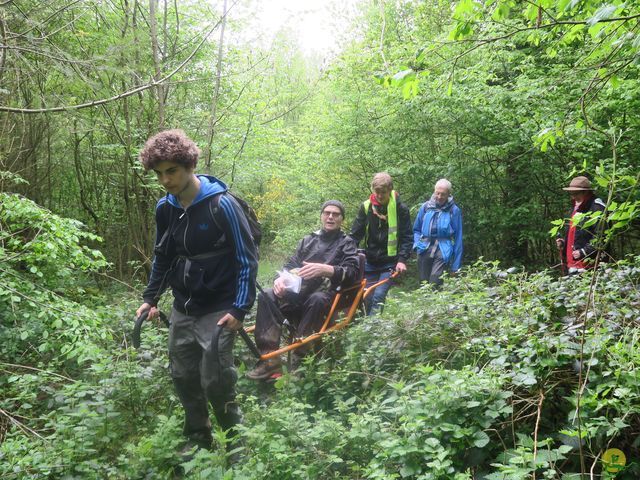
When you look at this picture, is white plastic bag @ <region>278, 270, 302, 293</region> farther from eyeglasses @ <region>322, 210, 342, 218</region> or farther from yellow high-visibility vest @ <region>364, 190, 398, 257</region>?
yellow high-visibility vest @ <region>364, 190, 398, 257</region>

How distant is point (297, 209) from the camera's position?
11945 millimetres

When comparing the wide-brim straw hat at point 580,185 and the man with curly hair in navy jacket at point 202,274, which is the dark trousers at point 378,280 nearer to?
the wide-brim straw hat at point 580,185

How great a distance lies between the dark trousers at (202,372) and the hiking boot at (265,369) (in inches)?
32.0

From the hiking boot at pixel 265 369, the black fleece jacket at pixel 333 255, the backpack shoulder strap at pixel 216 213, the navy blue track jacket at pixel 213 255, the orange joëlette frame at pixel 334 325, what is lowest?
the hiking boot at pixel 265 369

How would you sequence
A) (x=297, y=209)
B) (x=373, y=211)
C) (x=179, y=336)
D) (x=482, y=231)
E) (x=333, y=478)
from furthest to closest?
(x=297, y=209) → (x=482, y=231) → (x=373, y=211) → (x=179, y=336) → (x=333, y=478)

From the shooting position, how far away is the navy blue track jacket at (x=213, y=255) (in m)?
2.94

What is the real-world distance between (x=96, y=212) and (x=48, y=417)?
6.78 meters

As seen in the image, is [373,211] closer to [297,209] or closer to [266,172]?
→ [297,209]

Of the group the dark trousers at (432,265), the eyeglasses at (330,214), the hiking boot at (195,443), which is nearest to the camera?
the hiking boot at (195,443)

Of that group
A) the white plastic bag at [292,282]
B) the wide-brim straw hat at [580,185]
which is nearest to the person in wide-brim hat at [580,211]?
the wide-brim straw hat at [580,185]

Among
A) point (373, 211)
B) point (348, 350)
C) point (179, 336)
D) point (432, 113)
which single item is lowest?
point (348, 350)

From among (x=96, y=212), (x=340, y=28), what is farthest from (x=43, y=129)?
(x=340, y=28)

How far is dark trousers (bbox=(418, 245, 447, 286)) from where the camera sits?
5.80m

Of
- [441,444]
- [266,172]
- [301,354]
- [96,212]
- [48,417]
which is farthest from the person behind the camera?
[266,172]
